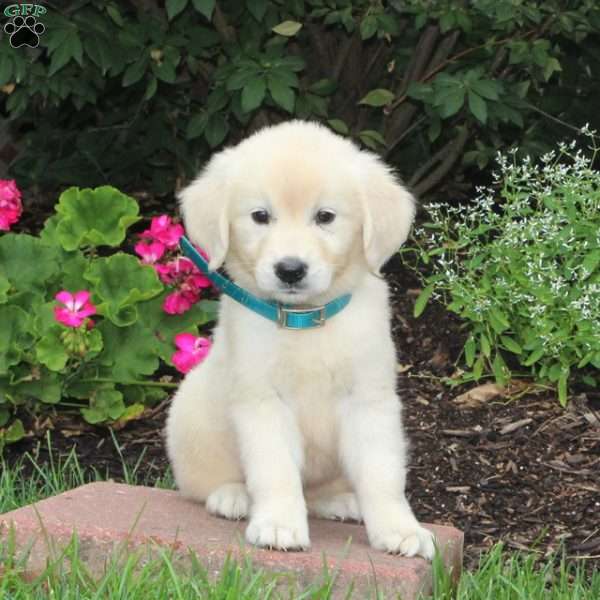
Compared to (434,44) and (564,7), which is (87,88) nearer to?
(434,44)

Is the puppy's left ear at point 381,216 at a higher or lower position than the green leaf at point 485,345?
higher

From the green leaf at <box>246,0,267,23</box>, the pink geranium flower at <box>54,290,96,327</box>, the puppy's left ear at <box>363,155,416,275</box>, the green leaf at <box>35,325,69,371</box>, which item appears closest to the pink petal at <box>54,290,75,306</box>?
the pink geranium flower at <box>54,290,96,327</box>

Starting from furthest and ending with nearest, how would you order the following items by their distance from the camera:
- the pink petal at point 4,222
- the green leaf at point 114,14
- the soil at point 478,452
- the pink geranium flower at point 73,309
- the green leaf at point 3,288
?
the green leaf at point 114,14 < the pink petal at point 4,222 < the green leaf at point 3,288 < the pink geranium flower at point 73,309 < the soil at point 478,452

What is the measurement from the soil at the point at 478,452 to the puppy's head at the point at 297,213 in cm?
123

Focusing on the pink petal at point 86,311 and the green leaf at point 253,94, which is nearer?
the pink petal at point 86,311

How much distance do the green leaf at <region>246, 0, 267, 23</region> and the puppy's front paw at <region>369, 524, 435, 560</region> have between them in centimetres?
273

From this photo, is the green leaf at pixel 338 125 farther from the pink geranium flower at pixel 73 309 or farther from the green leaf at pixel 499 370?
the pink geranium flower at pixel 73 309

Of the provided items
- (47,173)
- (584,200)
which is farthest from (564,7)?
(47,173)

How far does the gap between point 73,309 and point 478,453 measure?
163 centimetres

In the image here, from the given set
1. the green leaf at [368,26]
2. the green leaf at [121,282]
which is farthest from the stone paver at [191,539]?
the green leaf at [368,26]

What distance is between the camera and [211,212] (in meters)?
3.87

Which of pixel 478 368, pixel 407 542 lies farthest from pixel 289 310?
pixel 478 368

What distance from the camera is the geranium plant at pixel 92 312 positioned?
5305mm

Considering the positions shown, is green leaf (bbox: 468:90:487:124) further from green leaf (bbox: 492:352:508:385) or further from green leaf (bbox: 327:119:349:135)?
green leaf (bbox: 492:352:508:385)
